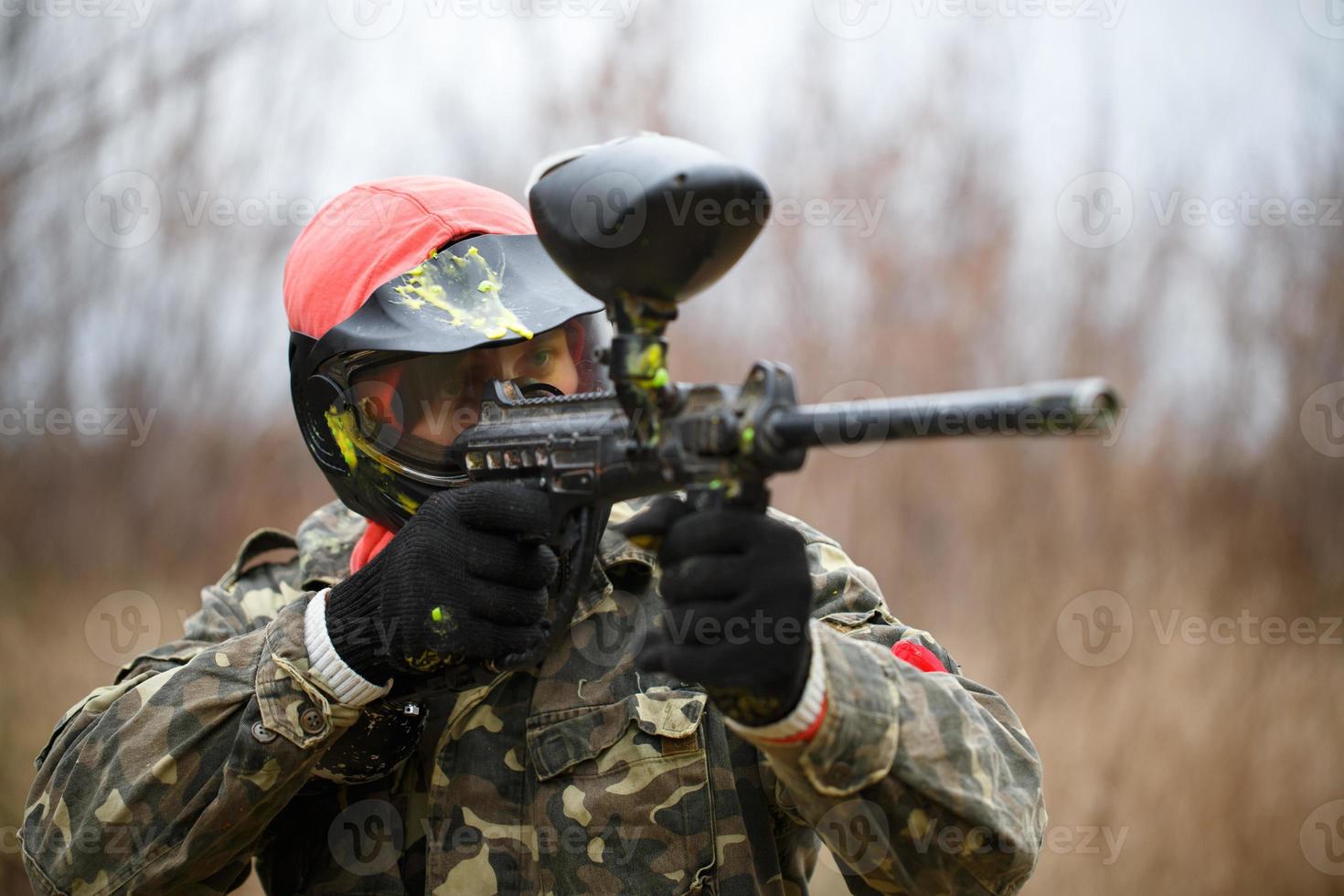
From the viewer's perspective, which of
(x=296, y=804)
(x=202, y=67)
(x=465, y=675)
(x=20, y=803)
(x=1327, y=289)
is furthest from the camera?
(x=1327, y=289)

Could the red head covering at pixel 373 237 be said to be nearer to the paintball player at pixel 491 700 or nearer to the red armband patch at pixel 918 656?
the paintball player at pixel 491 700

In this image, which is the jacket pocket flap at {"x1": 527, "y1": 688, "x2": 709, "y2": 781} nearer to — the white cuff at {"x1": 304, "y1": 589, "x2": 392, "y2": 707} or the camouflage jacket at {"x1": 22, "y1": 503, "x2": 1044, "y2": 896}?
the camouflage jacket at {"x1": 22, "y1": 503, "x2": 1044, "y2": 896}

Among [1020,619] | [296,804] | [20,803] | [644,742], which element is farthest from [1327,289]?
[20,803]

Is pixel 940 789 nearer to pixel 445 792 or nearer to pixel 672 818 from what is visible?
pixel 672 818

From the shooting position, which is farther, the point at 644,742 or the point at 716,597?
the point at 644,742

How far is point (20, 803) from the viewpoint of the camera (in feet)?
14.9

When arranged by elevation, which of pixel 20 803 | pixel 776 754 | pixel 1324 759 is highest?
pixel 776 754

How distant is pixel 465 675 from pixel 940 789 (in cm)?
93

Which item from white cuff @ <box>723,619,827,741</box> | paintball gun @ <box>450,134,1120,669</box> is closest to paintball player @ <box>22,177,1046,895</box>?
white cuff @ <box>723,619,827,741</box>

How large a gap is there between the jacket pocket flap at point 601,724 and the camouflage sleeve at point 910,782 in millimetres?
411

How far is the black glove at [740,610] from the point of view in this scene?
163 cm

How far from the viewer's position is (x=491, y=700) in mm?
2416

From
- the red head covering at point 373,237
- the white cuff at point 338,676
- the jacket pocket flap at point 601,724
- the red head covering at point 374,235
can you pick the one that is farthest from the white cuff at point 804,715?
the red head covering at point 374,235

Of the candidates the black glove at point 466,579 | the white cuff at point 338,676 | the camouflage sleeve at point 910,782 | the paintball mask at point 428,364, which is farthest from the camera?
the paintball mask at point 428,364
